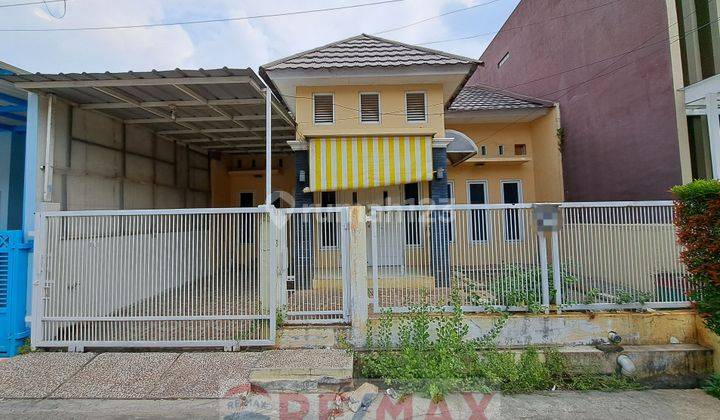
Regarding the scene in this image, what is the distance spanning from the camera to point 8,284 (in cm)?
591

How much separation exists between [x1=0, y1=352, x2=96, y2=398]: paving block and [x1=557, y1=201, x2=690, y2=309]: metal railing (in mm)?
8380

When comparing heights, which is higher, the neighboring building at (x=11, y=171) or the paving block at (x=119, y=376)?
the neighboring building at (x=11, y=171)

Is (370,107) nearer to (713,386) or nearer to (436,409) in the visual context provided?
(436,409)

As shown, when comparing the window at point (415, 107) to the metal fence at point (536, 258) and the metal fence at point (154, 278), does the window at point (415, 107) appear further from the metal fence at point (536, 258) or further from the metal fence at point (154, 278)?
the metal fence at point (154, 278)

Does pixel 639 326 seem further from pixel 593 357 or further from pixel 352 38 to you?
pixel 352 38

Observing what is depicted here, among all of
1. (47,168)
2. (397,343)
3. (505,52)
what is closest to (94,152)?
(47,168)

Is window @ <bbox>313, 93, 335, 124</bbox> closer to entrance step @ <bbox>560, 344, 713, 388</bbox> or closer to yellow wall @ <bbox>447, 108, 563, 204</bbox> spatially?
yellow wall @ <bbox>447, 108, 563, 204</bbox>

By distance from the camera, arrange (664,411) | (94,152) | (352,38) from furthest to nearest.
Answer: (352,38) → (94,152) → (664,411)

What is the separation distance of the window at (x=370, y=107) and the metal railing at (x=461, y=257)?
11.9 ft

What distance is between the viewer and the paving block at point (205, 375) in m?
4.88

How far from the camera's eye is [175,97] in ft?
23.4

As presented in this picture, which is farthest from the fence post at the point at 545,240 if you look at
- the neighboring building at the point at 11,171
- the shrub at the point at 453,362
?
the neighboring building at the point at 11,171

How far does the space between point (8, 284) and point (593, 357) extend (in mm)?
10201

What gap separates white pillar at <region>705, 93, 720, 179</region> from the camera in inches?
273
